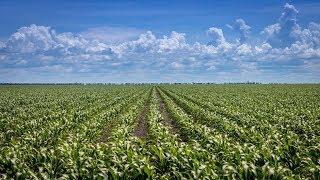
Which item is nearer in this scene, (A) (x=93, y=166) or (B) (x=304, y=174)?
(A) (x=93, y=166)

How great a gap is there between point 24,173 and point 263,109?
2668 cm

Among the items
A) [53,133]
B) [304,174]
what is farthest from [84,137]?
Result: [304,174]

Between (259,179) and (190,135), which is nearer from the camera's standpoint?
(259,179)

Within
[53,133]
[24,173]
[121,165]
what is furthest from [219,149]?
[53,133]

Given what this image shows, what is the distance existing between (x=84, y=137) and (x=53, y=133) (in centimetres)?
174

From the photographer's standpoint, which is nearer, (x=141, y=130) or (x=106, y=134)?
(x=106, y=134)

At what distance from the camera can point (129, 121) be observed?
1071 inches

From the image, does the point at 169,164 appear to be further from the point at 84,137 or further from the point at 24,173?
the point at 84,137

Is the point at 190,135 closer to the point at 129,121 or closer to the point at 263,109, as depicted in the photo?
the point at 129,121

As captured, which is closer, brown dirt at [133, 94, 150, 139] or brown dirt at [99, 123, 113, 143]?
brown dirt at [99, 123, 113, 143]

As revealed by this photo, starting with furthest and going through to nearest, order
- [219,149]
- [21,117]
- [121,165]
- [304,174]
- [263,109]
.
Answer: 1. [263,109]
2. [21,117]
3. [219,149]
4. [304,174]
5. [121,165]

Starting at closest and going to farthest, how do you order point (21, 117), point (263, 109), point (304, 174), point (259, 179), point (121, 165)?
point (259, 179), point (121, 165), point (304, 174), point (21, 117), point (263, 109)

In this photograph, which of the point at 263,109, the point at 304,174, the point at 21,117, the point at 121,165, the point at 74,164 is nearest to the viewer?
the point at 121,165

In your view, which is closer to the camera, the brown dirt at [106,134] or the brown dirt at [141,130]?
the brown dirt at [106,134]
